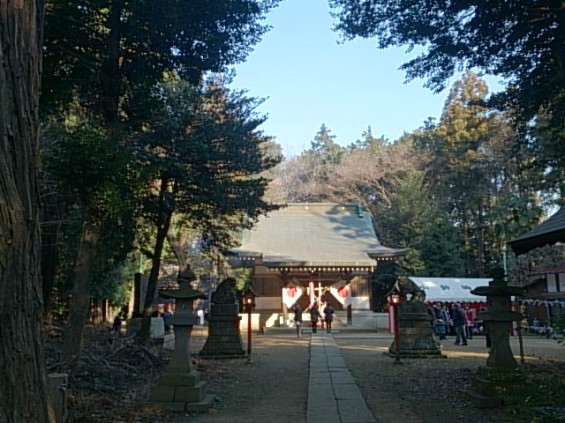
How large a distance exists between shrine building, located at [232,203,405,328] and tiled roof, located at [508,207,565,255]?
678 inches

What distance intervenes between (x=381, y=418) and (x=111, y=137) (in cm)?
592

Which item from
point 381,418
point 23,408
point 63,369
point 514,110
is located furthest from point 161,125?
point 23,408

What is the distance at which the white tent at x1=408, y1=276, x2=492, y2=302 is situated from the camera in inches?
1005

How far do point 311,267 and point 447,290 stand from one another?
675 cm

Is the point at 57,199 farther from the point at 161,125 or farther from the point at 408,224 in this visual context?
the point at 408,224

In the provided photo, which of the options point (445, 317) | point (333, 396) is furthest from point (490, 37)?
point (445, 317)

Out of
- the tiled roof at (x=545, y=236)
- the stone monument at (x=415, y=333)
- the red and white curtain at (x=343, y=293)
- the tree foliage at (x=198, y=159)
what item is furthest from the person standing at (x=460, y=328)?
the tiled roof at (x=545, y=236)

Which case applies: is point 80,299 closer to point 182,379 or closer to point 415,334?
point 182,379

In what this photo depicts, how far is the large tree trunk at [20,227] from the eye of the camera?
2668 millimetres

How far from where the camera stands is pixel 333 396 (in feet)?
28.0

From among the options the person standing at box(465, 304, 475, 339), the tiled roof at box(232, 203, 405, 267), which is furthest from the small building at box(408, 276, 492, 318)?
the tiled roof at box(232, 203, 405, 267)

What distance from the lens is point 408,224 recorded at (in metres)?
36.6

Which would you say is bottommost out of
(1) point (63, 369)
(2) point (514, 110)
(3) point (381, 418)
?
(3) point (381, 418)

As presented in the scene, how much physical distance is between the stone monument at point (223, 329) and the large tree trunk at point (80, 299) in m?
7.04
